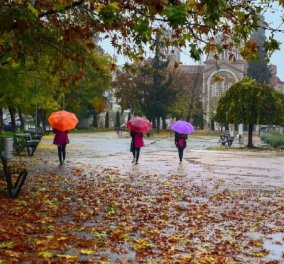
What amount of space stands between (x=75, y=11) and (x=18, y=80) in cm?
1283

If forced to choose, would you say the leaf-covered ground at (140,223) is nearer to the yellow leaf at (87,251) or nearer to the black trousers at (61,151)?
the yellow leaf at (87,251)

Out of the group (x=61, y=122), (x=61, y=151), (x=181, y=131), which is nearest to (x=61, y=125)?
(x=61, y=122)

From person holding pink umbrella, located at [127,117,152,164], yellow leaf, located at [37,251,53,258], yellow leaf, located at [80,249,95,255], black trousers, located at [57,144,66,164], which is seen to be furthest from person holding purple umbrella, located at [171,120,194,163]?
yellow leaf, located at [37,251,53,258]

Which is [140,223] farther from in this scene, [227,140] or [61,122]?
[227,140]

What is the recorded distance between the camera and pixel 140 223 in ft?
27.9

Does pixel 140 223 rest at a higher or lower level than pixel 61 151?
lower

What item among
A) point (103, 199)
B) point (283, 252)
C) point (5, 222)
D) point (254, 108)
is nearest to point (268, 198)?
point (103, 199)

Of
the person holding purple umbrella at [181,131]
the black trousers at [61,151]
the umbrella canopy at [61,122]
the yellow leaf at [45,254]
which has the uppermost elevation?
the umbrella canopy at [61,122]

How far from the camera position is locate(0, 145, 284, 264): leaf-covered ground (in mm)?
6516

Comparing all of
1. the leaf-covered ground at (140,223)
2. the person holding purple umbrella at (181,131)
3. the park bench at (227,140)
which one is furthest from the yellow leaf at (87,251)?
the park bench at (227,140)

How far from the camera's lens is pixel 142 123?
20.4 metres

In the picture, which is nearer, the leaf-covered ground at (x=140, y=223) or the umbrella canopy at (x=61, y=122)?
the leaf-covered ground at (x=140, y=223)

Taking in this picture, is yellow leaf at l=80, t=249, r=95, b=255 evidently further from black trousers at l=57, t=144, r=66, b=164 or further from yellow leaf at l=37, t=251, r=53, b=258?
black trousers at l=57, t=144, r=66, b=164

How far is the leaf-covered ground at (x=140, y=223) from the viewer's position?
6.52 meters
